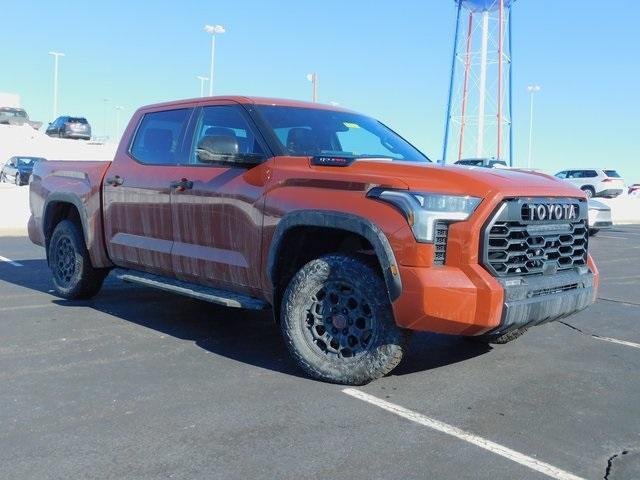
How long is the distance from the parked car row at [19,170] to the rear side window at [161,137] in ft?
87.6

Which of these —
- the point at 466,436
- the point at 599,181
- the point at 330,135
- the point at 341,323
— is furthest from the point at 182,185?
the point at 599,181

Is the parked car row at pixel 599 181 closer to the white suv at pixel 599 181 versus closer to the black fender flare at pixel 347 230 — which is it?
the white suv at pixel 599 181

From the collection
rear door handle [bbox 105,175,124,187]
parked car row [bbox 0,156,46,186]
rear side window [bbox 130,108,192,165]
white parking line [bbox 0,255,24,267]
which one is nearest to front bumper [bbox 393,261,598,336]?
rear side window [bbox 130,108,192,165]

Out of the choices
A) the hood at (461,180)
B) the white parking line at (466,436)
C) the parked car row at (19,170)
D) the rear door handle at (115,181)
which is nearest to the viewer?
the white parking line at (466,436)

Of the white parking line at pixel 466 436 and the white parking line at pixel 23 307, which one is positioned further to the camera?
the white parking line at pixel 23 307

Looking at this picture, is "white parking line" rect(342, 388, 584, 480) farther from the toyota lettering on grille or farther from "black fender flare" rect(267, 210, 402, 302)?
the toyota lettering on grille

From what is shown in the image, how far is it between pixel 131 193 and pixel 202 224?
1093 mm

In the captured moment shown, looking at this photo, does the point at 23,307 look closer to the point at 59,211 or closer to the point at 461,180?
the point at 59,211

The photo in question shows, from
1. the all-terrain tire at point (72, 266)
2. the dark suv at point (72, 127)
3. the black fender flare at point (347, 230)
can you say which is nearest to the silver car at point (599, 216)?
the all-terrain tire at point (72, 266)

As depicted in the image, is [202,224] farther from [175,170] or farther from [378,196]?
[378,196]

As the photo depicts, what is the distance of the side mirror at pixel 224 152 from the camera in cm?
481

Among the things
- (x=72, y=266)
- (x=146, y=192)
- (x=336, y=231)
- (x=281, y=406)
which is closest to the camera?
(x=281, y=406)

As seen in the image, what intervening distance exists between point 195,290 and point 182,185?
84 cm

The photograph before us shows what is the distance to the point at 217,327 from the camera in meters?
6.11
